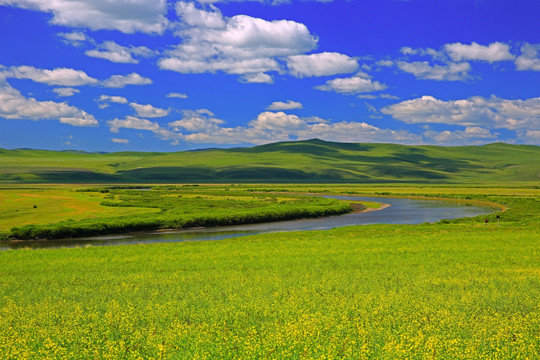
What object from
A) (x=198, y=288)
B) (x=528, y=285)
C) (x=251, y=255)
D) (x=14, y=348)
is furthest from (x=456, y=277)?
(x=14, y=348)

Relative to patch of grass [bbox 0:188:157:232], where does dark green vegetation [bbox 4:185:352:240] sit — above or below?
below

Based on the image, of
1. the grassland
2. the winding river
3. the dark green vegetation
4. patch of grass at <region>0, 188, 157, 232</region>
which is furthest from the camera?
patch of grass at <region>0, 188, 157, 232</region>

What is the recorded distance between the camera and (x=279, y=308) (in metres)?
16.0

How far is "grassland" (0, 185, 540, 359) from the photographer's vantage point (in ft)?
39.6

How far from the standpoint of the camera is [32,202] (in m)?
96.9

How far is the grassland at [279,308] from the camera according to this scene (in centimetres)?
1206

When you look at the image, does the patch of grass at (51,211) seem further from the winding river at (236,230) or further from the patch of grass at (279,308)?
the patch of grass at (279,308)

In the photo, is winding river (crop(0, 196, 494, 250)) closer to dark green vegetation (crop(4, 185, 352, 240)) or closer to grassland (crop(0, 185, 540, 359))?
dark green vegetation (crop(4, 185, 352, 240))

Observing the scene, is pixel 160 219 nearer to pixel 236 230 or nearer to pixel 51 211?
pixel 236 230

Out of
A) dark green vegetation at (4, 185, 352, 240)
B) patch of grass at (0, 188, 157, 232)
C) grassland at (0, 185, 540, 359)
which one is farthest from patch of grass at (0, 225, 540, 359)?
patch of grass at (0, 188, 157, 232)

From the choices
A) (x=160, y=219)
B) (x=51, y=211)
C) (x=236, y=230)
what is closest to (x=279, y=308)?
(x=236, y=230)

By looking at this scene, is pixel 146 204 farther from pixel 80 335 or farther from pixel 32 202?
pixel 80 335

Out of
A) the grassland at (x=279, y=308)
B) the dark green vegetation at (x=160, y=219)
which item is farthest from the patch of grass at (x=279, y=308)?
the dark green vegetation at (x=160, y=219)

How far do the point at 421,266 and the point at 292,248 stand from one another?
14013 mm
